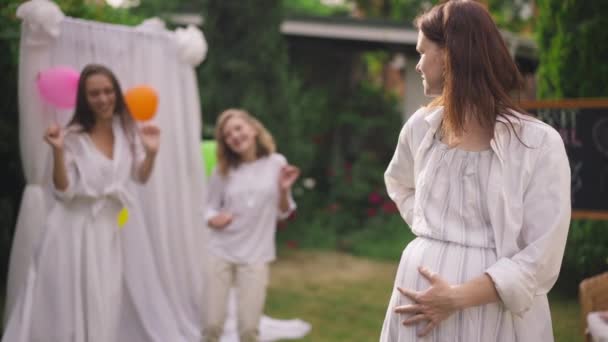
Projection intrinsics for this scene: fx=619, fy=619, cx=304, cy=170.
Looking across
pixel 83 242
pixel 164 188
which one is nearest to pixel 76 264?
pixel 83 242

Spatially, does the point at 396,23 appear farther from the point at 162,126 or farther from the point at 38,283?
the point at 38,283

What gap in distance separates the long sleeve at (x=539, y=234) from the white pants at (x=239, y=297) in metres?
2.66

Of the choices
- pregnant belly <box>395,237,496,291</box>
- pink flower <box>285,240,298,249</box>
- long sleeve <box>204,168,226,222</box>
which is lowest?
pink flower <box>285,240,298,249</box>

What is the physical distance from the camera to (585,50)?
17.6 feet

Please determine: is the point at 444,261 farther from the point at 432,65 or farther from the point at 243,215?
the point at 243,215

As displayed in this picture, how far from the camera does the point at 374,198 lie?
30.7 feet

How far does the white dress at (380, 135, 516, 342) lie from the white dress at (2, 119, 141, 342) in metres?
2.16

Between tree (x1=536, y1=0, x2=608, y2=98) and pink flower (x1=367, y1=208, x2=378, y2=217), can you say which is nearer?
tree (x1=536, y1=0, x2=608, y2=98)

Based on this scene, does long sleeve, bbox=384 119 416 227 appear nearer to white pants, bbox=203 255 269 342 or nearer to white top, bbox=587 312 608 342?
white top, bbox=587 312 608 342

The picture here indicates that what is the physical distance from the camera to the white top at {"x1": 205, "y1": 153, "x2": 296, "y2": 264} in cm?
409

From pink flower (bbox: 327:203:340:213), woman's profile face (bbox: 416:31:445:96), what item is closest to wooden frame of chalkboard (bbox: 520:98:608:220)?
woman's profile face (bbox: 416:31:445:96)

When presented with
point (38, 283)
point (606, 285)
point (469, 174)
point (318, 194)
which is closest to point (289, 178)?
point (38, 283)

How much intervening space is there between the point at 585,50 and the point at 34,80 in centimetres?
440

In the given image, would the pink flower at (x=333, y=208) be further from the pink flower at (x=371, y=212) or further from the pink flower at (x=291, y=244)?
the pink flower at (x=291, y=244)
